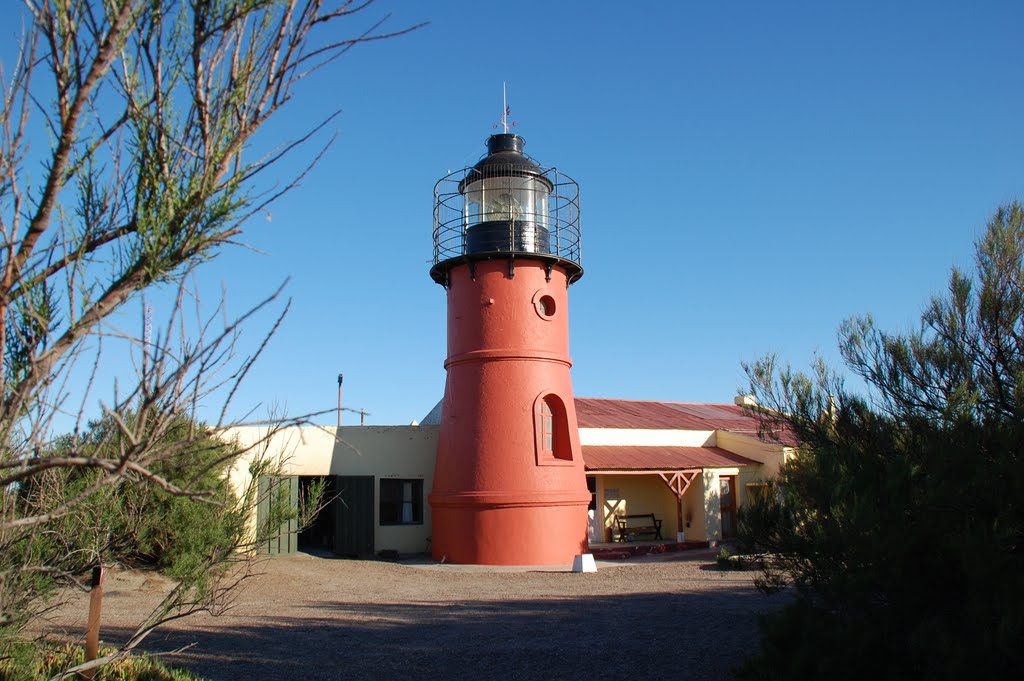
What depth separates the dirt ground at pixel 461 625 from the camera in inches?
291

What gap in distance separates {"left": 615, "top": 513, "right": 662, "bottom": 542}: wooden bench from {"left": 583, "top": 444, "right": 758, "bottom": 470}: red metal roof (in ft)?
5.60

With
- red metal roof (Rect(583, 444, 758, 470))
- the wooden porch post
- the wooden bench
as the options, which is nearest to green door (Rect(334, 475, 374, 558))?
→ red metal roof (Rect(583, 444, 758, 470))

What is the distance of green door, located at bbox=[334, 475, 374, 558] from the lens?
16.9 m

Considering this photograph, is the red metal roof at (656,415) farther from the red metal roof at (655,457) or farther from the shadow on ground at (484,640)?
the shadow on ground at (484,640)

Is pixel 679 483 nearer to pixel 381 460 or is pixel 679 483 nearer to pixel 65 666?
pixel 381 460

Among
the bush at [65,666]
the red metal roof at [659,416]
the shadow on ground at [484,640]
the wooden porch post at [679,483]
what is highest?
the red metal roof at [659,416]

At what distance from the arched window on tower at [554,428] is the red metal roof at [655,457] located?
192 centimetres

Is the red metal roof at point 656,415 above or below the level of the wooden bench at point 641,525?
above

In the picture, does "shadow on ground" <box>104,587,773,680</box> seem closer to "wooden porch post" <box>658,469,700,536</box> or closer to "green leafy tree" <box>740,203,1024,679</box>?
"green leafy tree" <box>740,203,1024,679</box>

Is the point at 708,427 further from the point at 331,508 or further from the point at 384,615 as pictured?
the point at 384,615

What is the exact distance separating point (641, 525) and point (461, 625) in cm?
1184

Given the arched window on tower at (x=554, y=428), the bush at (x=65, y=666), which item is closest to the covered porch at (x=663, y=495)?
the arched window on tower at (x=554, y=428)

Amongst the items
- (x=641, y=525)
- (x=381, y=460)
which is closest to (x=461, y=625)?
(x=381, y=460)

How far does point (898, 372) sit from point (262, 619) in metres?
8.15
